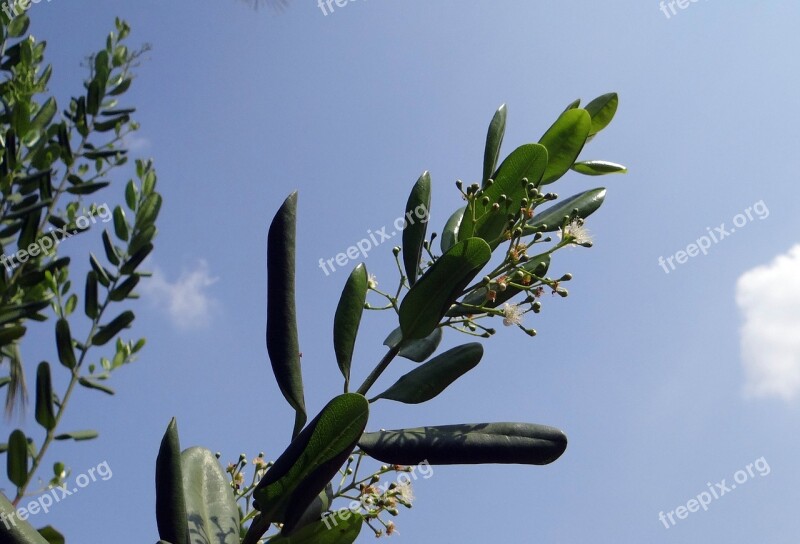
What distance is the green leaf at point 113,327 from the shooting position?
346 cm

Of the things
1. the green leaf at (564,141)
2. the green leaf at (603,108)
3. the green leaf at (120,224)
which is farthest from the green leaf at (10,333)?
the green leaf at (603,108)

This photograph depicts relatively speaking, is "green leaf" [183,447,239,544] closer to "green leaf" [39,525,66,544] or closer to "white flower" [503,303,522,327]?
"green leaf" [39,525,66,544]

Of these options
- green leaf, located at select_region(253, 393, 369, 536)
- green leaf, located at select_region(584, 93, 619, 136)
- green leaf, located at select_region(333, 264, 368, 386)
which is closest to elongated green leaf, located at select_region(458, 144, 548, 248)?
green leaf, located at select_region(333, 264, 368, 386)

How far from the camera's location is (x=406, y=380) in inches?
67.5

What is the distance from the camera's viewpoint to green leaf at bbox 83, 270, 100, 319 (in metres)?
3.50

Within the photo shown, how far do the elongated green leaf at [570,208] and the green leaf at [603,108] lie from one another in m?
0.23

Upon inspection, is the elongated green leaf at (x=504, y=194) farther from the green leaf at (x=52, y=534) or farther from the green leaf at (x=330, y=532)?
the green leaf at (x=52, y=534)

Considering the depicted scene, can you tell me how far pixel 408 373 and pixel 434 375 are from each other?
7cm

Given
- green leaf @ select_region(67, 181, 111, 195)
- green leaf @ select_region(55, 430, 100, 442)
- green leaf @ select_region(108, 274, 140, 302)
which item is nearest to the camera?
green leaf @ select_region(55, 430, 100, 442)

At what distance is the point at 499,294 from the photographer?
76.3 inches

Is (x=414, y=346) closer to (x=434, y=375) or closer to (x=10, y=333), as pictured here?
(x=434, y=375)

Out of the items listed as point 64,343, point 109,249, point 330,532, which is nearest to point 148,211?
point 109,249

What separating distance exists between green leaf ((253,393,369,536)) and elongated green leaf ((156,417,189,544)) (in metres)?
0.17

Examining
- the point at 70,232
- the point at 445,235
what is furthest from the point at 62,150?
the point at 445,235
